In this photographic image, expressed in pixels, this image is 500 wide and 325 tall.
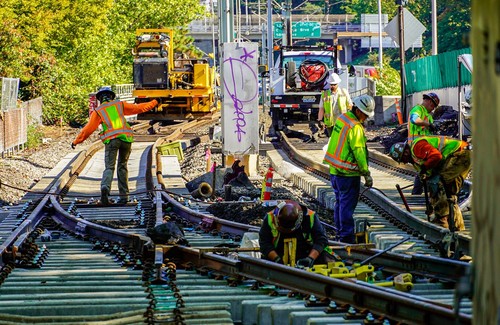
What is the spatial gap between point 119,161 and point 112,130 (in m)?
0.63

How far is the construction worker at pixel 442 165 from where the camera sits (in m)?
11.8

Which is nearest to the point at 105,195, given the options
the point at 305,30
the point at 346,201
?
the point at 346,201

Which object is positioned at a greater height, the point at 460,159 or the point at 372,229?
the point at 460,159

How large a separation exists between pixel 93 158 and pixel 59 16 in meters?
19.8

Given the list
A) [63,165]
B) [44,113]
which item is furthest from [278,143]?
[44,113]

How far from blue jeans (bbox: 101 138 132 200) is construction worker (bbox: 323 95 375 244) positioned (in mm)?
5317

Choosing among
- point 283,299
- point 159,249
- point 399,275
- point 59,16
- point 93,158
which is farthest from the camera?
point 59,16

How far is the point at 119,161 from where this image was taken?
16.8 m

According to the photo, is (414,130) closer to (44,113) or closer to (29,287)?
(29,287)

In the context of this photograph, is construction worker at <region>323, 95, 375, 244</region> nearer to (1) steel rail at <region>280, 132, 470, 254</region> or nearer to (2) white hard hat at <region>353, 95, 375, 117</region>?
(2) white hard hat at <region>353, 95, 375, 117</region>

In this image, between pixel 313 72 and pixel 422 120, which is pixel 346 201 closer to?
pixel 422 120

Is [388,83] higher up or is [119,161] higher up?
[388,83]

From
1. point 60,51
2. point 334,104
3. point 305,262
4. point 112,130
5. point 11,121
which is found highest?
point 60,51

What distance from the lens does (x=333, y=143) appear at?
1173 cm
